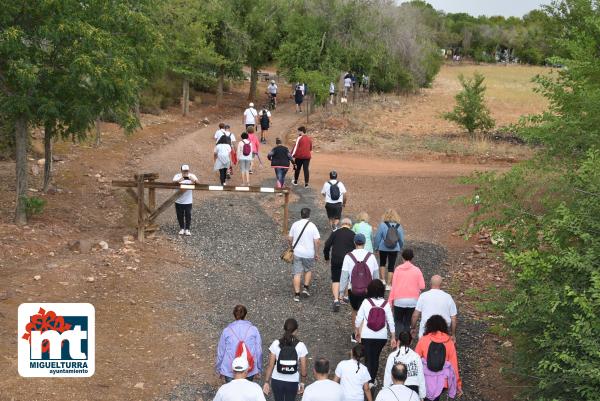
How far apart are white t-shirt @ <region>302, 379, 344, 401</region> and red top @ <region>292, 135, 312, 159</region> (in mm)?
12304

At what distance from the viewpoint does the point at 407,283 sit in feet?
30.0

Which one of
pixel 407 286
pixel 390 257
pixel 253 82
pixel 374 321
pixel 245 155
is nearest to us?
pixel 374 321

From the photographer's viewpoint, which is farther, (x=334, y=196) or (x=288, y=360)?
(x=334, y=196)

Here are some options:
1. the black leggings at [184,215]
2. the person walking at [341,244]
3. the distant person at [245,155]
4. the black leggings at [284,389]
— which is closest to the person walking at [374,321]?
the black leggings at [284,389]

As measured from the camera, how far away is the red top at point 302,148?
18.3 metres

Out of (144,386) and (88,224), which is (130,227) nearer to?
(88,224)

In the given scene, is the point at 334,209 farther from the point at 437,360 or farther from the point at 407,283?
the point at 437,360

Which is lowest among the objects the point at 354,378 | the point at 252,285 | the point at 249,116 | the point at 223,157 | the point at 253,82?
the point at 252,285

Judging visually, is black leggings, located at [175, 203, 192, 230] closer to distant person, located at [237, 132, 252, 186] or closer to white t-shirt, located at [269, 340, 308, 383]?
distant person, located at [237, 132, 252, 186]

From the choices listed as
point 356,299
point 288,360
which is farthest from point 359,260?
point 288,360

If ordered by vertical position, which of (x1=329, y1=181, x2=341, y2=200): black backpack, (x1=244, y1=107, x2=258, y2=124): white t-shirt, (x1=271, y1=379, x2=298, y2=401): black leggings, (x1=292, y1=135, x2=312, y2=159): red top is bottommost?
(x1=271, y1=379, x2=298, y2=401): black leggings

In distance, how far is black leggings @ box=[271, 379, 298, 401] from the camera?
282 inches

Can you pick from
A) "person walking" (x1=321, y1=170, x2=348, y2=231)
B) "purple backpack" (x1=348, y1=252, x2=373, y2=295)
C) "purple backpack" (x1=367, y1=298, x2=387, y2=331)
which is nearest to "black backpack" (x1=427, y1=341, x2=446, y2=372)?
"purple backpack" (x1=367, y1=298, x2=387, y2=331)

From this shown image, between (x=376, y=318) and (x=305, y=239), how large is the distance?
10.4 ft
